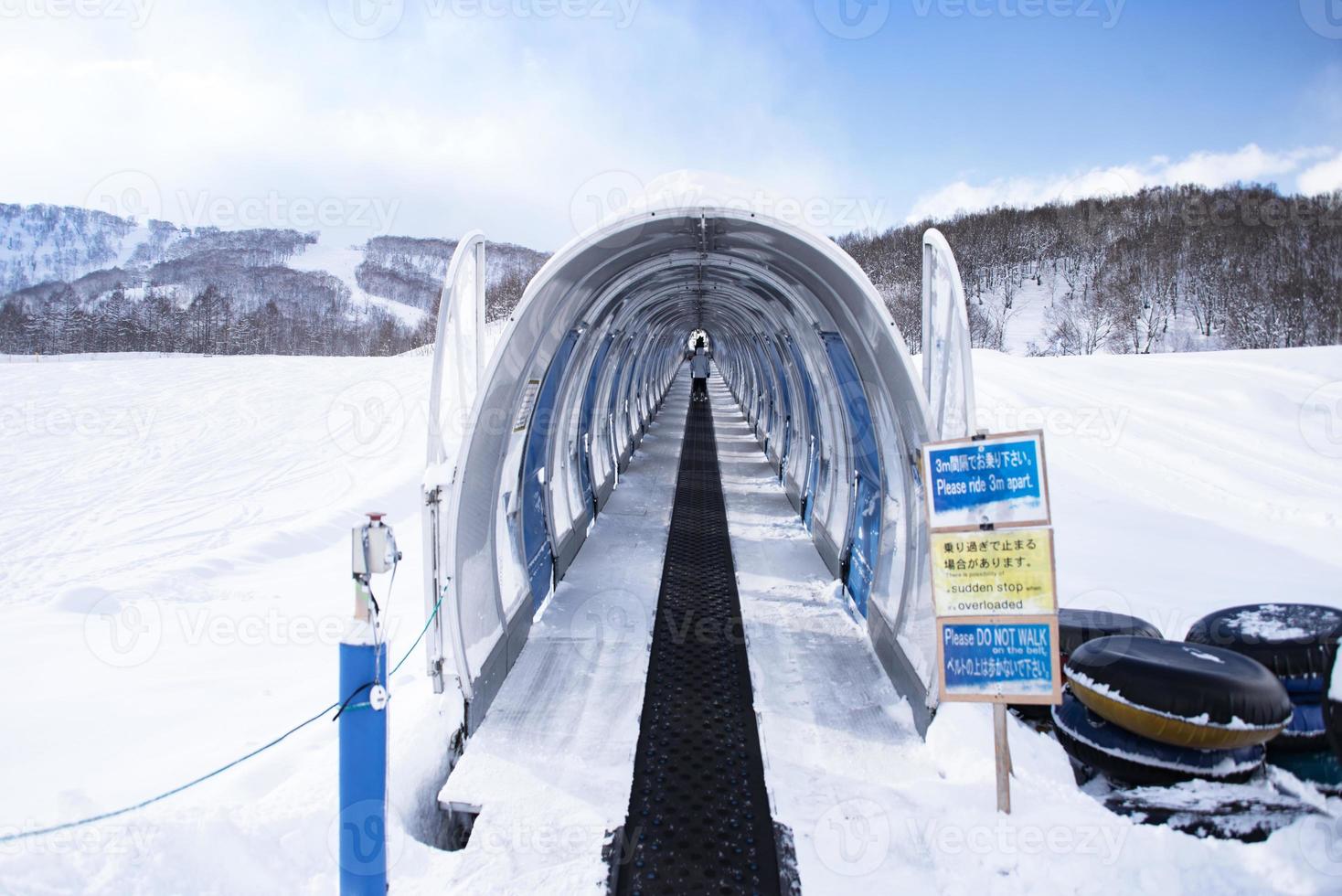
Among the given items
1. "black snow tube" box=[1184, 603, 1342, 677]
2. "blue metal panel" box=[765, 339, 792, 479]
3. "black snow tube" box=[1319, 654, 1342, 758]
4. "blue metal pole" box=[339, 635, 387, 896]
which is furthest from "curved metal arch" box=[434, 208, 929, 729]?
"blue metal panel" box=[765, 339, 792, 479]

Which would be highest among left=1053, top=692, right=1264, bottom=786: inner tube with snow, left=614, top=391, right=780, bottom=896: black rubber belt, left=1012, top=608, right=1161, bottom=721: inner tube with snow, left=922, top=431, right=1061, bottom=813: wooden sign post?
left=922, top=431, right=1061, bottom=813: wooden sign post

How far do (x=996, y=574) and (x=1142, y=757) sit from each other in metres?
1.05

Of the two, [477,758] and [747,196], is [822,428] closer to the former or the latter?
[747,196]

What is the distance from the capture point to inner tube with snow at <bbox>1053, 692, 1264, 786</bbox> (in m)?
3.38

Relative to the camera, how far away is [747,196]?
14.2ft

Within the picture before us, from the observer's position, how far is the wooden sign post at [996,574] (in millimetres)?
3391

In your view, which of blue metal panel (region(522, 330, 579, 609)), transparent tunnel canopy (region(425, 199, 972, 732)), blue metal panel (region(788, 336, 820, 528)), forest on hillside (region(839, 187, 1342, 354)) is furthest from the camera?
forest on hillside (region(839, 187, 1342, 354))

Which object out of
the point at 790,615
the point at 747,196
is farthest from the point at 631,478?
the point at 747,196

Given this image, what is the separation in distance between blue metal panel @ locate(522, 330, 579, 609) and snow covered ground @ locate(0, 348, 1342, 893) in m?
0.99

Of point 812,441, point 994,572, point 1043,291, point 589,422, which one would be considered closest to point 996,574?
point 994,572

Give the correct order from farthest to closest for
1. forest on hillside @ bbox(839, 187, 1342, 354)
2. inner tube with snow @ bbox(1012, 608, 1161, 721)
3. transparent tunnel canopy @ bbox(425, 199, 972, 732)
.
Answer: forest on hillside @ bbox(839, 187, 1342, 354) → inner tube with snow @ bbox(1012, 608, 1161, 721) → transparent tunnel canopy @ bbox(425, 199, 972, 732)

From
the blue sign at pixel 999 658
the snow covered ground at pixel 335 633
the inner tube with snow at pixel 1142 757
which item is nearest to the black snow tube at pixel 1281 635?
the inner tube with snow at pixel 1142 757

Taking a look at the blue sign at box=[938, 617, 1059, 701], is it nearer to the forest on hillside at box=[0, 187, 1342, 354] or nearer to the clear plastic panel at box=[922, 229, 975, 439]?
the clear plastic panel at box=[922, 229, 975, 439]

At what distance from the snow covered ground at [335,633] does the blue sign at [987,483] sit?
3.96ft
